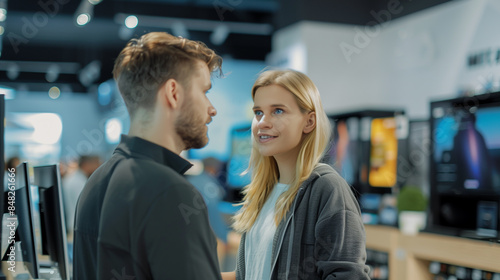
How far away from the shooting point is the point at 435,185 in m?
4.30

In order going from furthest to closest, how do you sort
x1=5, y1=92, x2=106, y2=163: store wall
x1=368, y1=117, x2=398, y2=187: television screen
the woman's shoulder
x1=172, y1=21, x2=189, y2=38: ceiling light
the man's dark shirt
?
x1=5, y1=92, x2=106, y2=163: store wall → x1=172, y1=21, x2=189, y2=38: ceiling light → x1=368, y1=117, x2=398, y2=187: television screen → the woman's shoulder → the man's dark shirt

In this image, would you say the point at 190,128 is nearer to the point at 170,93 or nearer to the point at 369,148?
the point at 170,93

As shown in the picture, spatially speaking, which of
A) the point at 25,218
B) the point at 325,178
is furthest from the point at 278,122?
the point at 25,218

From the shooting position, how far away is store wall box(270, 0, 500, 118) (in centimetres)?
537

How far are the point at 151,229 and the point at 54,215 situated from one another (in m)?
1.08

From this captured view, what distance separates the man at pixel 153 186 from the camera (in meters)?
1.16

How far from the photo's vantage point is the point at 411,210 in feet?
14.9

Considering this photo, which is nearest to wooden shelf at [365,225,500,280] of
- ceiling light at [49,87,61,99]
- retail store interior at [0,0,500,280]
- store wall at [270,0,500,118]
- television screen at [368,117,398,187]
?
retail store interior at [0,0,500,280]

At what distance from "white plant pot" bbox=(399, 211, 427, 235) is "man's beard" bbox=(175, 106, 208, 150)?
338 centimetres

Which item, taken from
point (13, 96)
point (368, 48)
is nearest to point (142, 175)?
point (368, 48)

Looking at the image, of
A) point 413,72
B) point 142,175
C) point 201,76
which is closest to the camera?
point 142,175

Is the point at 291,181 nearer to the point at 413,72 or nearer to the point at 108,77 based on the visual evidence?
the point at 413,72

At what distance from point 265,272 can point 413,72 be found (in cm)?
469

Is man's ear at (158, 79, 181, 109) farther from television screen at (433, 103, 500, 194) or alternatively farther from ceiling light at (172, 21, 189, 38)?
ceiling light at (172, 21, 189, 38)
